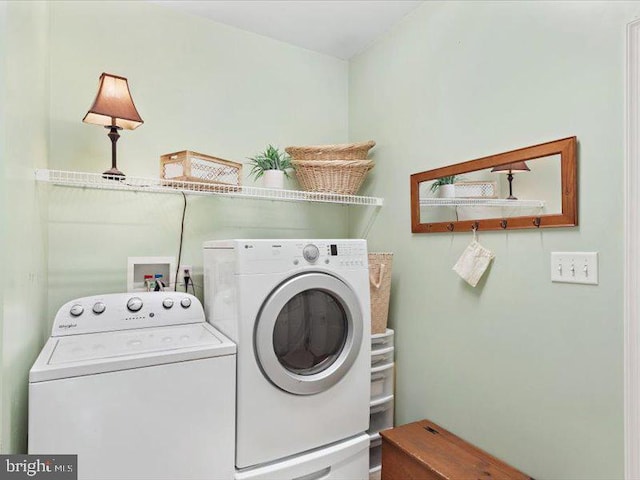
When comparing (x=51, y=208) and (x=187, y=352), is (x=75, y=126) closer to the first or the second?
(x=51, y=208)

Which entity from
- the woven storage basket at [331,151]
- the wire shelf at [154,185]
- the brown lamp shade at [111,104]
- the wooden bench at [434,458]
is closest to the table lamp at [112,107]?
the brown lamp shade at [111,104]

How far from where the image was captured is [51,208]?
1.79 metres

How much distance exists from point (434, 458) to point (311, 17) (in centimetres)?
237

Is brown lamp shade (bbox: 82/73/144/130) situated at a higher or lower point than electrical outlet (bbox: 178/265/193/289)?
higher

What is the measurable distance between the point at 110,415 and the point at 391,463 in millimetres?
1219

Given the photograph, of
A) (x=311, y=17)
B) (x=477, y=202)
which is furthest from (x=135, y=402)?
(x=311, y=17)

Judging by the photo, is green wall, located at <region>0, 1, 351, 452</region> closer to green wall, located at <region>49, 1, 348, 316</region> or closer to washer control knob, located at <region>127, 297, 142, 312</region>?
green wall, located at <region>49, 1, 348, 316</region>

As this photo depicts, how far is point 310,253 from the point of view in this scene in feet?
5.40

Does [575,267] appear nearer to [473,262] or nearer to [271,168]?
[473,262]

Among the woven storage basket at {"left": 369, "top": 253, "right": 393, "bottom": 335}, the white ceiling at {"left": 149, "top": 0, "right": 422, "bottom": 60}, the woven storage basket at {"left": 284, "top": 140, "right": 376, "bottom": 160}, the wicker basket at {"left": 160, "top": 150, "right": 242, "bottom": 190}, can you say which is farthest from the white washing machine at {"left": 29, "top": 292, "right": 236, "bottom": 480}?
the white ceiling at {"left": 149, "top": 0, "right": 422, "bottom": 60}

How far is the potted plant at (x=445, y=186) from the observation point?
1.84 metres

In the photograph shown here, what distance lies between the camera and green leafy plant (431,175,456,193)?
6.04ft

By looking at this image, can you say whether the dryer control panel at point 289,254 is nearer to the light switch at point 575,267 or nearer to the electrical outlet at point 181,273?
the electrical outlet at point 181,273

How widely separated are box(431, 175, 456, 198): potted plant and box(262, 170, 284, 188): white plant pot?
2.76 feet
